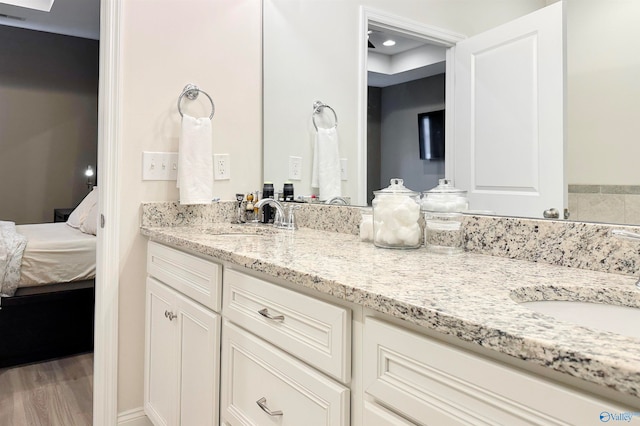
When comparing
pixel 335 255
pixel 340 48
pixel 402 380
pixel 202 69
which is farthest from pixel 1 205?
pixel 402 380

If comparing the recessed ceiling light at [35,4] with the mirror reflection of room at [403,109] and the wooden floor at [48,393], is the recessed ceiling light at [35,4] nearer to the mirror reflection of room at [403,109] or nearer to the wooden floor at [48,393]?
the wooden floor at [48,393]

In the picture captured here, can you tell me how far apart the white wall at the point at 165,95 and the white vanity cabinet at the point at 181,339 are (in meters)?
0.12

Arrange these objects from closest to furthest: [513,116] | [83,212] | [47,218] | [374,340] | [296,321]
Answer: [374,340] < [296,321] < [513,116] < [83,212] < [47,218]

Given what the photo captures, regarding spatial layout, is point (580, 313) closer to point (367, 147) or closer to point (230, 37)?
point (367, 147)

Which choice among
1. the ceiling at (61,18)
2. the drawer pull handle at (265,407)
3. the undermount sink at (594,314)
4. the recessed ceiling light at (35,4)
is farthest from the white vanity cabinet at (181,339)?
the recessed ceiling light at (35,4)

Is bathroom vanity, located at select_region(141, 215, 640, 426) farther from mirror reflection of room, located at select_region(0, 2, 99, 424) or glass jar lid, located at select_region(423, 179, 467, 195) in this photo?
mirror reflection of room, located at select_region(0, 2, 99, 424)

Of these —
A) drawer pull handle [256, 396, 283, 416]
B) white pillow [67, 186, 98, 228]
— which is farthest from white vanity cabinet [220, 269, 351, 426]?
white pillow [67, 186, 98, 228]

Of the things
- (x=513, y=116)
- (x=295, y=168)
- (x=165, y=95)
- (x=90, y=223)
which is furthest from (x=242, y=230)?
(x=90, y=223)

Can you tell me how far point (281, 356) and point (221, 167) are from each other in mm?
1278

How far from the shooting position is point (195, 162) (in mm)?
1906

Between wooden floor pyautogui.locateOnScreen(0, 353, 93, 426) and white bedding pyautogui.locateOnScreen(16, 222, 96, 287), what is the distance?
1.68 ft

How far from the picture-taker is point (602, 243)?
0.98 m

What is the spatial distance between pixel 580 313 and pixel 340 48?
149cm

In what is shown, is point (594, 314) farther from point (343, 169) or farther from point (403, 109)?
point (343, 169)
